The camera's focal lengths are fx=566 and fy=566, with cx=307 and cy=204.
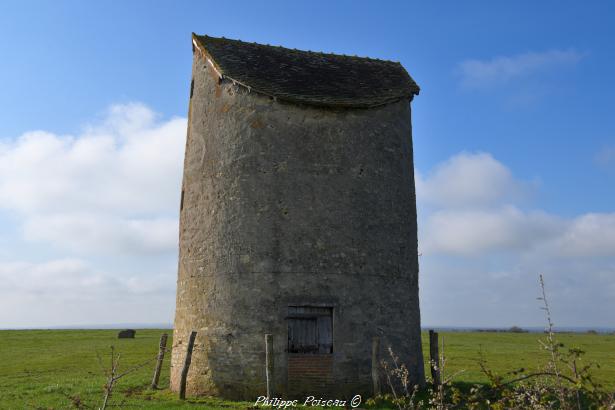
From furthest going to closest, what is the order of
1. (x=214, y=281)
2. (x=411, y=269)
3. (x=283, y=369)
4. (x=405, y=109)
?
1. (x=405, y=109)
2. (x=411, y=269)
3. (x=214, y=281)
4. (x=283, y=369)

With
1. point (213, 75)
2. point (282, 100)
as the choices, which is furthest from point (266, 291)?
point (213, 75)

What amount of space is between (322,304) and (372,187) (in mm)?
3821

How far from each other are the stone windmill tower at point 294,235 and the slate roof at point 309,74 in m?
0.08

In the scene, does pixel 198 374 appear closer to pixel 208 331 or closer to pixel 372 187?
pixel 208 331

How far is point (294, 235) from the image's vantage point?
1587cm

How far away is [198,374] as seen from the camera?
51.8 feet

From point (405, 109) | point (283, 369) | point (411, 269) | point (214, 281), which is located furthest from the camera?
point (405, 109)

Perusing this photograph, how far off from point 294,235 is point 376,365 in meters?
4.15

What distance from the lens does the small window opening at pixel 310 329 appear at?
1542cm

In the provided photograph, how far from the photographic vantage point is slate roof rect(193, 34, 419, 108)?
56.1 feet

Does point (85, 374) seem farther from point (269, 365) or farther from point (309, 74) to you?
point (309, 74)

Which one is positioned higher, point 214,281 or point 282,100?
point 282,100

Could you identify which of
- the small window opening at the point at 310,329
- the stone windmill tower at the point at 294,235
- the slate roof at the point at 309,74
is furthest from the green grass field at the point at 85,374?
the slate roof at the point at 309,74

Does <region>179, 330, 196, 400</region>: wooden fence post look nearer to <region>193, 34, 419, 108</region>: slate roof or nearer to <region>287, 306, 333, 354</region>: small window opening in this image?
<region>287, 306, 333, 354</region>: small window opening
